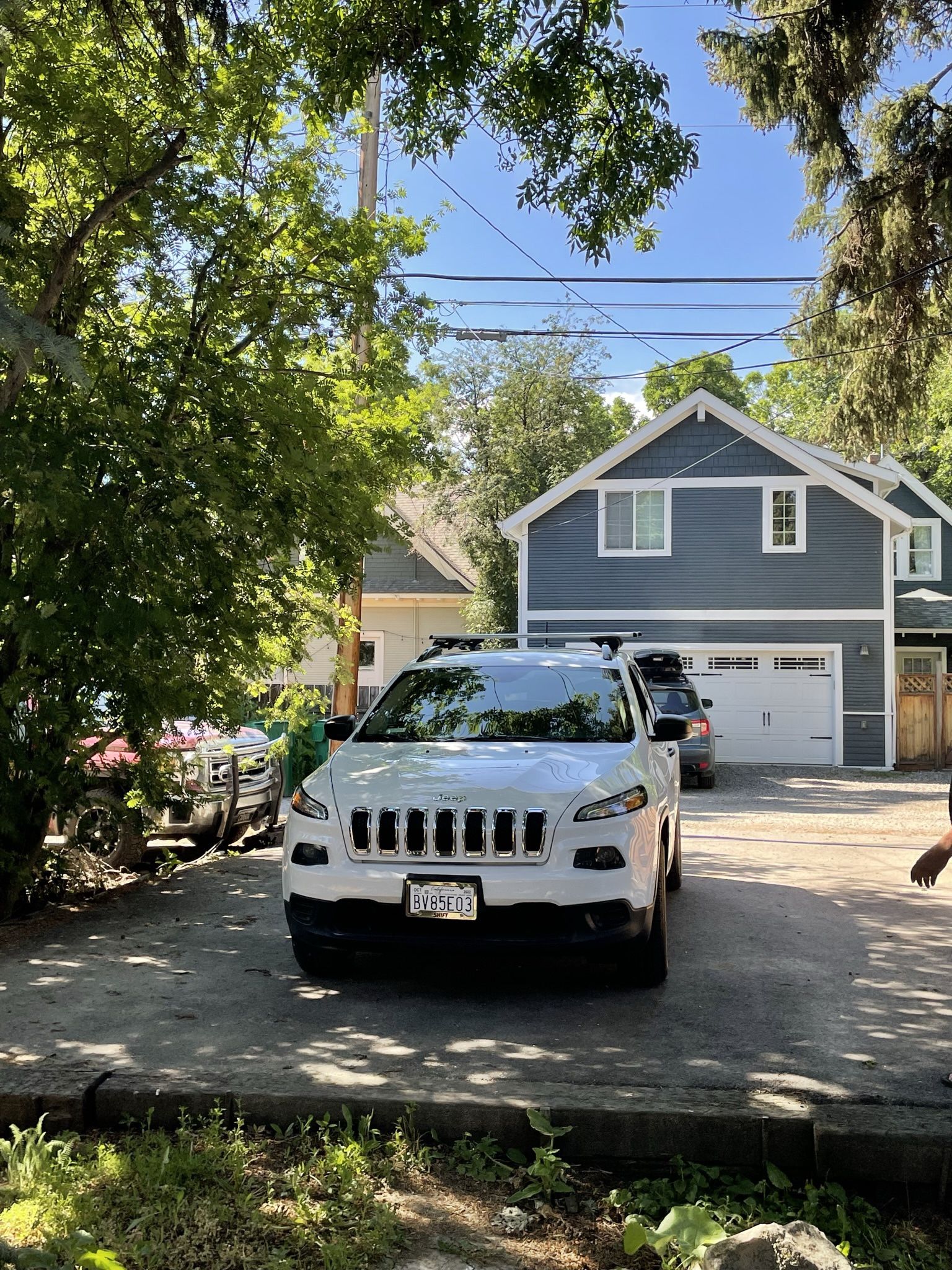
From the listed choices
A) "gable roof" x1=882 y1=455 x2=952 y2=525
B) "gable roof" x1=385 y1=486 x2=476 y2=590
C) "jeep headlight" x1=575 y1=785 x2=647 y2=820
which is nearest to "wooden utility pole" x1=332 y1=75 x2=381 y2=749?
"jeep headlight" x1=575 y1=785 x2=647 y2=820

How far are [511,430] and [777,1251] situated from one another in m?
28.5

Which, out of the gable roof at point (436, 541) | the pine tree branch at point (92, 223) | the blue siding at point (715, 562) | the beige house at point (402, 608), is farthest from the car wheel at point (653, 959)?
the beige house at point (402, 608)

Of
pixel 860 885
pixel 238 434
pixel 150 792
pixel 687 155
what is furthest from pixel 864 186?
pixel 150 792

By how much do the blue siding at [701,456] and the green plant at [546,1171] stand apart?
69.9 feet

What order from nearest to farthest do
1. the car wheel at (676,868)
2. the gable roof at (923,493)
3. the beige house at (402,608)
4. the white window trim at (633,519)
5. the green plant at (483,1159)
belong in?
the green plant at (483,1159)
the car wheel at (676,868)
the white window trim at (633,519)
the beige house at (402,608)
the gable roof at (923,493)

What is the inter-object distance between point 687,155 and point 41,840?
6.27 m

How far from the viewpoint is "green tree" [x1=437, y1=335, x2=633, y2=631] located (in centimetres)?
2953

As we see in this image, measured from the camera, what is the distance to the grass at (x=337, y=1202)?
120 inches

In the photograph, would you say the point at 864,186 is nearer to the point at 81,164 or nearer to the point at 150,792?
the point at 81,164

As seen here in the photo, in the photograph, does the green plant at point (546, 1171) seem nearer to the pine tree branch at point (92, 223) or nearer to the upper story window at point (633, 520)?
the pine tree branch at point (92, 223)

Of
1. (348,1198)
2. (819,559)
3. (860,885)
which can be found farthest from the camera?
(819,559)

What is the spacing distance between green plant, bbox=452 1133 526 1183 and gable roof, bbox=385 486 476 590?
23948mm

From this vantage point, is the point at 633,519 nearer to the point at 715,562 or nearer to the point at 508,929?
the point at 715,562

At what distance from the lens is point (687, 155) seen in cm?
716
